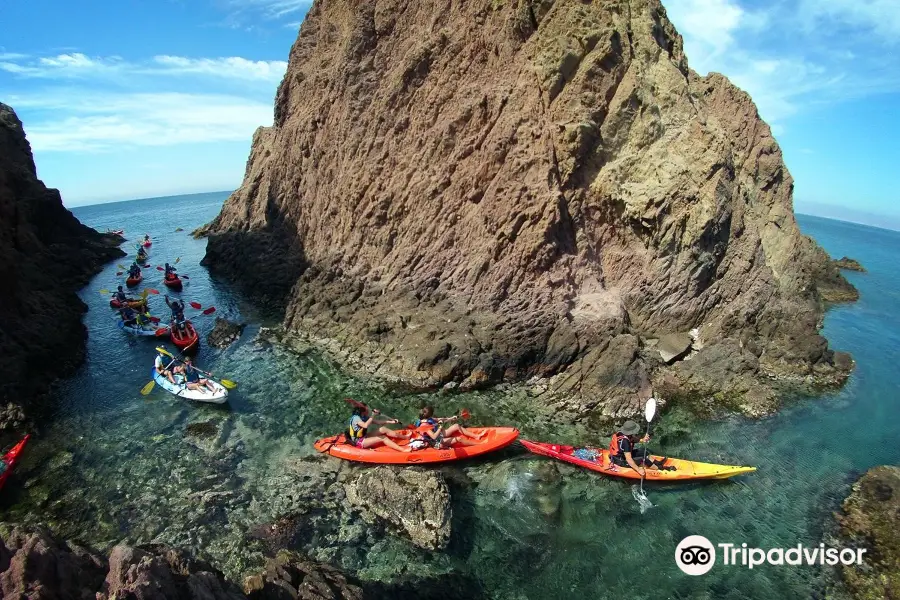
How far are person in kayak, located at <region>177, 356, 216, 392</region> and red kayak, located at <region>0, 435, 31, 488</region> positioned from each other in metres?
5.01

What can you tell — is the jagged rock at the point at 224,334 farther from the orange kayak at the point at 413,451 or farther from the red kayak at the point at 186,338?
the orange kayak at the point at 413,451

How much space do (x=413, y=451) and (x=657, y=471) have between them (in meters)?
7.42

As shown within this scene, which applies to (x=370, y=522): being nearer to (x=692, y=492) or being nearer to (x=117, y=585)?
(x=117, y=585)

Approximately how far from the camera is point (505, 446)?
600 inches

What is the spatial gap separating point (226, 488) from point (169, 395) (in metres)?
7.54

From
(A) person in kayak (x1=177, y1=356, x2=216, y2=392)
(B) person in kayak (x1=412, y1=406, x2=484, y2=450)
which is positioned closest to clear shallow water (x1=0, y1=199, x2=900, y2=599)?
(A) person in kayak (x1=177, y1=356, x2=216, y2=392)

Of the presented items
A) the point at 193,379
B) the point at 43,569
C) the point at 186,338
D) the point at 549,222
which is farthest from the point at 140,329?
the point at 43,569

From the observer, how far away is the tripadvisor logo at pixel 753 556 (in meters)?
11.4

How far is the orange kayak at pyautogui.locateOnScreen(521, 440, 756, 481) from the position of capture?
545 inches

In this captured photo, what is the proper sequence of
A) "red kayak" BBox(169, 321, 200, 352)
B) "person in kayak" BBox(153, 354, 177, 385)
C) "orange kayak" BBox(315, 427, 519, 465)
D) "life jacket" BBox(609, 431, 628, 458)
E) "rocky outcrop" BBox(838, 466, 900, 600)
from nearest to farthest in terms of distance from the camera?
"rocky outcrop" BBox(838, 466, 900, 600) → "life jacket" BBox(609, 431, 628, 458) → "orange kayak" BBox(315, 427, 519, 465) → "person in kayak" BBox(153, 354, 177, 385) → "red kayak" BBox(169, 321, 200, 352)

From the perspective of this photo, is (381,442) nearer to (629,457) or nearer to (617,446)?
(617,446)

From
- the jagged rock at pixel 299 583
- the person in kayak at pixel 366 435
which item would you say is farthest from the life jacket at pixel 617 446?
the jagged rock at pixel 299 583

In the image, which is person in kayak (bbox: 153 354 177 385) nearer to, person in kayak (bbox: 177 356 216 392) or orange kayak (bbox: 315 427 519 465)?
person in kayak (bbox: 177 356 216 392)

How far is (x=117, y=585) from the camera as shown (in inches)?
240
